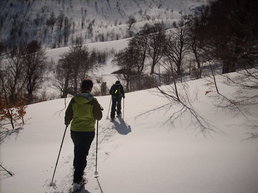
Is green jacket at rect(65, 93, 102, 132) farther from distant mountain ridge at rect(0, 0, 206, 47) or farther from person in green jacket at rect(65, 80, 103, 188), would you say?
distant mountain ridge at rect(0, 0, 206, 47)

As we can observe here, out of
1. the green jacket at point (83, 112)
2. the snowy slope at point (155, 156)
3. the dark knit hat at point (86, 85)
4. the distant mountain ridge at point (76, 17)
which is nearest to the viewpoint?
the snowy slope at point (155, 156)

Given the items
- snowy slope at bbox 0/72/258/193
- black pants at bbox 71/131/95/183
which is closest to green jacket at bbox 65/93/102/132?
black pants at bbox 71/131/95/183

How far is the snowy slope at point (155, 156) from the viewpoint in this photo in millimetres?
3438

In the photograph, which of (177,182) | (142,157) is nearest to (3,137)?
(142,157)

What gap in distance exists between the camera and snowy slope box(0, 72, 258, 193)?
3438 millimetres

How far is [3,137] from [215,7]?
22954 mm

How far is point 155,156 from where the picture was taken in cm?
448

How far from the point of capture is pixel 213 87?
8312 millimetres

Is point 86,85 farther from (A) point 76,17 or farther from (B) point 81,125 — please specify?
(A) point 76,17

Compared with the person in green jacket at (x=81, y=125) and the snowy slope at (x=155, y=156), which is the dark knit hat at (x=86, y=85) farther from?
the snowy slope at (x=155, y=156)

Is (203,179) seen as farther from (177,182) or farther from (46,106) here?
(46,106)

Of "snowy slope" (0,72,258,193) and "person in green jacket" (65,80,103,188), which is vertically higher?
"person in green jacket" (65,80,103,188)

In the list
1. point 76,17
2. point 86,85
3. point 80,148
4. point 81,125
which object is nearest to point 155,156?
point 80,148

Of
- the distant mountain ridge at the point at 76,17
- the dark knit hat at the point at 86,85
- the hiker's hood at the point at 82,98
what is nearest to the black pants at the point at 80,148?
the hiker's hood at the point at 82,98
